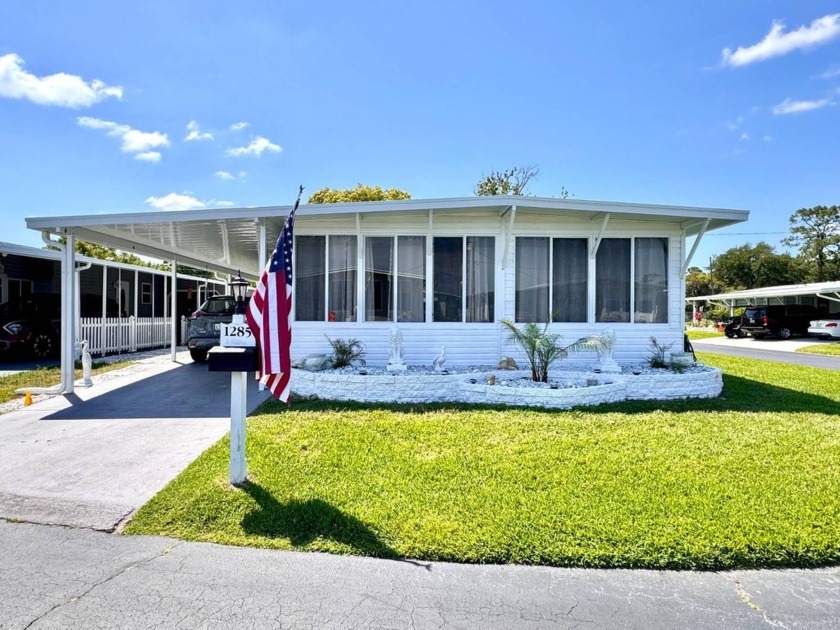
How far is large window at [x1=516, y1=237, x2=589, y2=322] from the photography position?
27.7 feet

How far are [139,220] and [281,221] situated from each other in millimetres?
2225

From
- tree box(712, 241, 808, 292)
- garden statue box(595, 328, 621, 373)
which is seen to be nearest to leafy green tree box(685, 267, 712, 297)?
tree box(712, 241, 808, 292)

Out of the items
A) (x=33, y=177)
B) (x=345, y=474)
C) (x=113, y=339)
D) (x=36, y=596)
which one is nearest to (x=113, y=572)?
(x=36, y=596)

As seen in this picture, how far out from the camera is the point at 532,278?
847 centimetres

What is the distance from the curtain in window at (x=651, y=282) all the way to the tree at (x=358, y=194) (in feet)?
62.3

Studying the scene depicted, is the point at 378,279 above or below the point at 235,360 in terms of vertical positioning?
above

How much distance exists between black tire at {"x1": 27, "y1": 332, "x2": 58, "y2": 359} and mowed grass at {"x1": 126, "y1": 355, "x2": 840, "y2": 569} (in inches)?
411

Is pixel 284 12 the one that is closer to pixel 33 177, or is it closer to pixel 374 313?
pixel 374 313

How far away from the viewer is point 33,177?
610 inches

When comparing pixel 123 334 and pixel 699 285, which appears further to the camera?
pixel 699 285

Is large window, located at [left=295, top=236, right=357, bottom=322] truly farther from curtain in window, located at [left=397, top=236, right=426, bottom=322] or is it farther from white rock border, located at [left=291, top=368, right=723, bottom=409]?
white rock border, located at [left=291, top=368, right=723, bottom=409]

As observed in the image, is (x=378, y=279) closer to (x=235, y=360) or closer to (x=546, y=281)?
(x=546, y=281)

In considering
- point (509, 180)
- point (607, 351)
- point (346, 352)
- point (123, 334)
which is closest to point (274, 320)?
point (346, 352)

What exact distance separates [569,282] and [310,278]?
4.88 m
